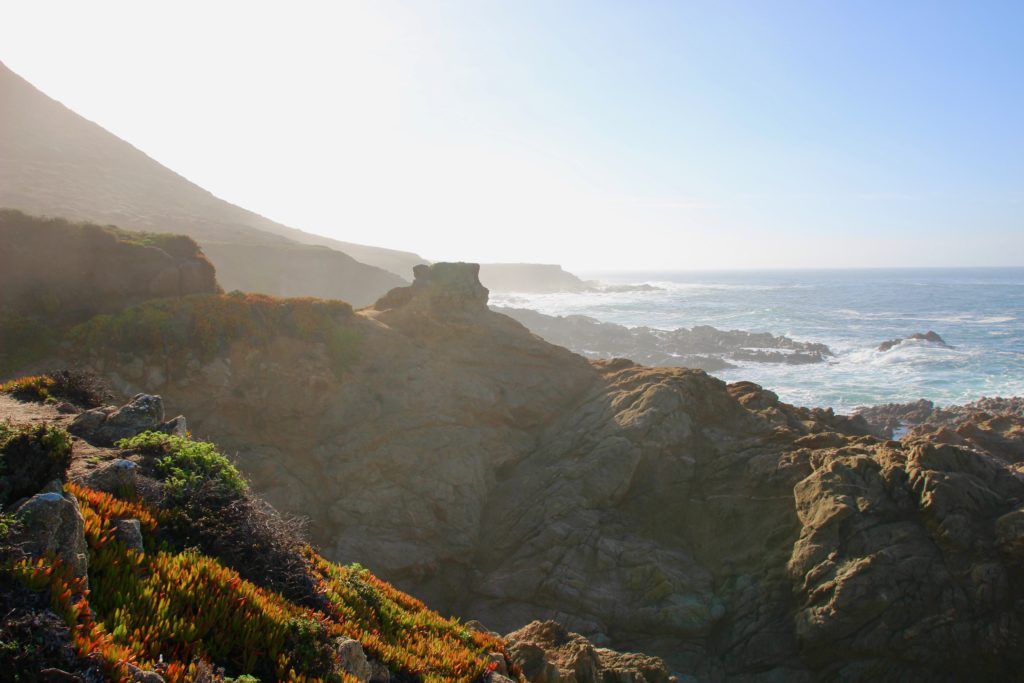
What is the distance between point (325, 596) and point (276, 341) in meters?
16.5

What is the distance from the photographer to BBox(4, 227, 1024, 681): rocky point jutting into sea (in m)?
12.7

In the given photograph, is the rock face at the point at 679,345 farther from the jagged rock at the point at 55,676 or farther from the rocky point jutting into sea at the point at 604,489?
the jagged rock at the point at 55,676

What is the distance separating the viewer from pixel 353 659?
219 inches

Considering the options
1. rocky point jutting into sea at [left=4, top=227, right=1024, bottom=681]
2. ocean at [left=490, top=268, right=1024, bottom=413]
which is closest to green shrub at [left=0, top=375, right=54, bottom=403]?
rocky point jutting into sea at [left=4, top=227, right=1024, bottom=681]

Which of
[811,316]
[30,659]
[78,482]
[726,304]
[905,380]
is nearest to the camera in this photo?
[30,659]

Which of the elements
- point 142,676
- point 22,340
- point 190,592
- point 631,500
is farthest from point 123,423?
point 631,500

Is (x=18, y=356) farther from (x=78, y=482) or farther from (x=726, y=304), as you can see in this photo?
(x=726, y=304)

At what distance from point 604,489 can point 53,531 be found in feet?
50.1

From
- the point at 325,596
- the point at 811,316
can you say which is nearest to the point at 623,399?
the point at 325,596

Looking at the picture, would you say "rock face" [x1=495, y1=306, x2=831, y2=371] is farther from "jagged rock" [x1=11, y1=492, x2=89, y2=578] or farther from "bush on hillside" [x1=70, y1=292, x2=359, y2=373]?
"jagged rock" [x1=11, y1=492, x2=89, y2=578]

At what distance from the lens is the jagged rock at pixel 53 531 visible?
4.45 meters

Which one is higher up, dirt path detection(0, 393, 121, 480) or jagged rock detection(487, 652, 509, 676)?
dirt path detection(0, 393, 121, 480)

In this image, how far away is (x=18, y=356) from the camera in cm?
1727

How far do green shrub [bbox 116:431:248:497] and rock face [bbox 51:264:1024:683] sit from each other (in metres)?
9.84
